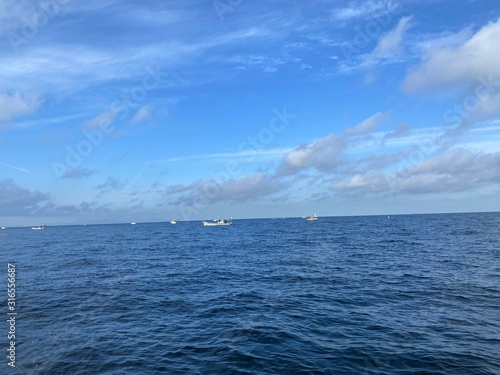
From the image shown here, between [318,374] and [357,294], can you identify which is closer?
[318,374]

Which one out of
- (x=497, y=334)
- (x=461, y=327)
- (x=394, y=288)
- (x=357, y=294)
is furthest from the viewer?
(x=394, y=288)

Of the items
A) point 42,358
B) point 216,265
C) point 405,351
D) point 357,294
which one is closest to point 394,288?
point 357,294

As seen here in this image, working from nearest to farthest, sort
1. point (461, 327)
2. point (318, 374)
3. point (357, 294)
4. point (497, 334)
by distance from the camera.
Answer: point (318, 374), point (497, 334), point (461, 327), point (357, 294)

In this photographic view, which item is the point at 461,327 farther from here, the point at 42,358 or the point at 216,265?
the point at 216,265

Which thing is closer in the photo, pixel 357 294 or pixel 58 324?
pixel 58 324

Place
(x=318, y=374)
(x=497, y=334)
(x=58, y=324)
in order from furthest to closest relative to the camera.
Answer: (x=58, y=324), (x=497, y=334), (x=318, y=374)

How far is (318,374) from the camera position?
14.5 meters

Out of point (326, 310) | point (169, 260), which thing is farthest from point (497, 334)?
point (169, 260)

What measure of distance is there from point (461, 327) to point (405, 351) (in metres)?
6.36

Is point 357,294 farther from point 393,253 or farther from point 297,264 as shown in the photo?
point 393,253

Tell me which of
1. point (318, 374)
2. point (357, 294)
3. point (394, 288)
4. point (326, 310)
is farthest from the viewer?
point (394, 288)

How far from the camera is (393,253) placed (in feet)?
175

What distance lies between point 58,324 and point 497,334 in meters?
29.0

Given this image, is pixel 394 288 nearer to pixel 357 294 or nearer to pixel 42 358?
pixel 357 294
